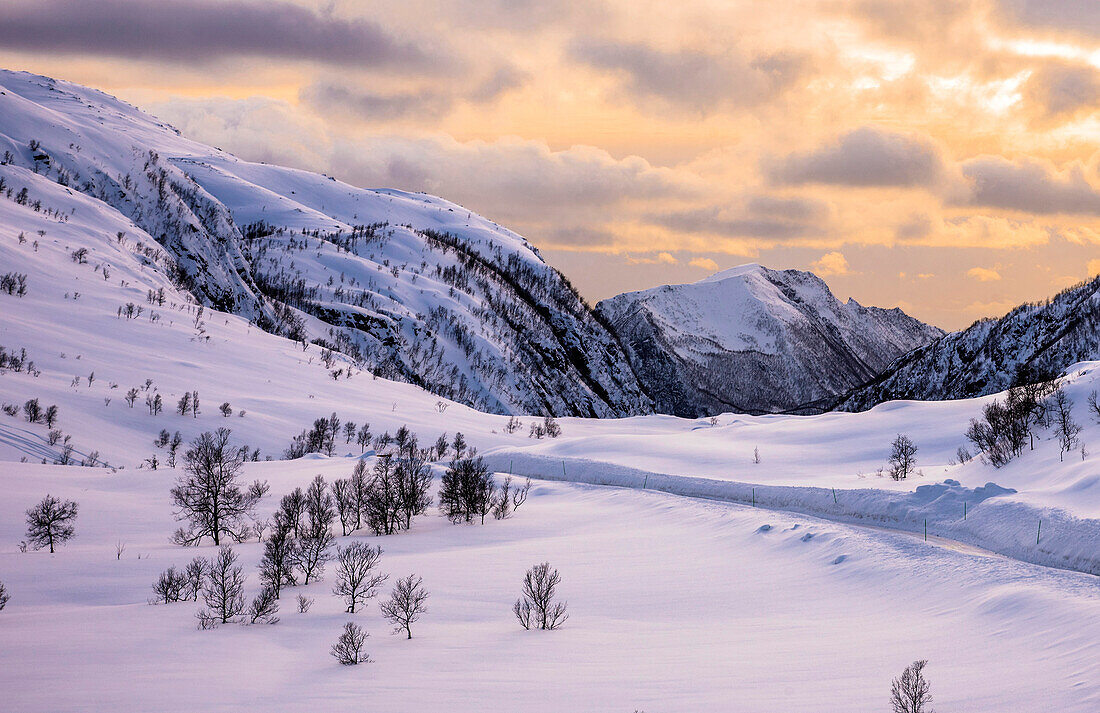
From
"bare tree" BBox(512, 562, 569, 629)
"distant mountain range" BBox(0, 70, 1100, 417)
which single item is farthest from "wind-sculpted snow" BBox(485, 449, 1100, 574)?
"distant mountain range" BBox(0, 70, 1100, 417)

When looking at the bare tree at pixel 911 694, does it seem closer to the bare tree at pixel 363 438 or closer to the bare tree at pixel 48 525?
the bare tree at pixel 48 525

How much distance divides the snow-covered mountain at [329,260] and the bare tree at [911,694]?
61053 mm

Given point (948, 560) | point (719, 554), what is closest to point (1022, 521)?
point (948, 560)

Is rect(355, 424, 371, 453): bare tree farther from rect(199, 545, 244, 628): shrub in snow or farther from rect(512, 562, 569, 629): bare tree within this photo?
rect(512, 562, 569, 629): bare tree

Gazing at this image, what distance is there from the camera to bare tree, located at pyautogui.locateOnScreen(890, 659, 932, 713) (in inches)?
362

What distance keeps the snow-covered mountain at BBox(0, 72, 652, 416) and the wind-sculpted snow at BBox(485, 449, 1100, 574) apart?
42.6 m

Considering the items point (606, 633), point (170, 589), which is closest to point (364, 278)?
point (170, 589)

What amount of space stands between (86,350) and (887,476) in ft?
130

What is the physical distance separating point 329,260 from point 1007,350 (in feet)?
318

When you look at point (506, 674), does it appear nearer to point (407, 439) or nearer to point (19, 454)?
point (19, 454)

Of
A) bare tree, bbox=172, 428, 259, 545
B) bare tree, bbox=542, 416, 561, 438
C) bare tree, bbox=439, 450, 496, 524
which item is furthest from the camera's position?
bare tree, bbox=542, 416, 561, 438

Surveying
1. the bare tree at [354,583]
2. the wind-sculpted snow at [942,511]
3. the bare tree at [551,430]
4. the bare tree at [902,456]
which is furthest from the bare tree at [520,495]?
the bare tree at [551,430]

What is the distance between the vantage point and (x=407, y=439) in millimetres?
43812

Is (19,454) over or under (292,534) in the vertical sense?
over
